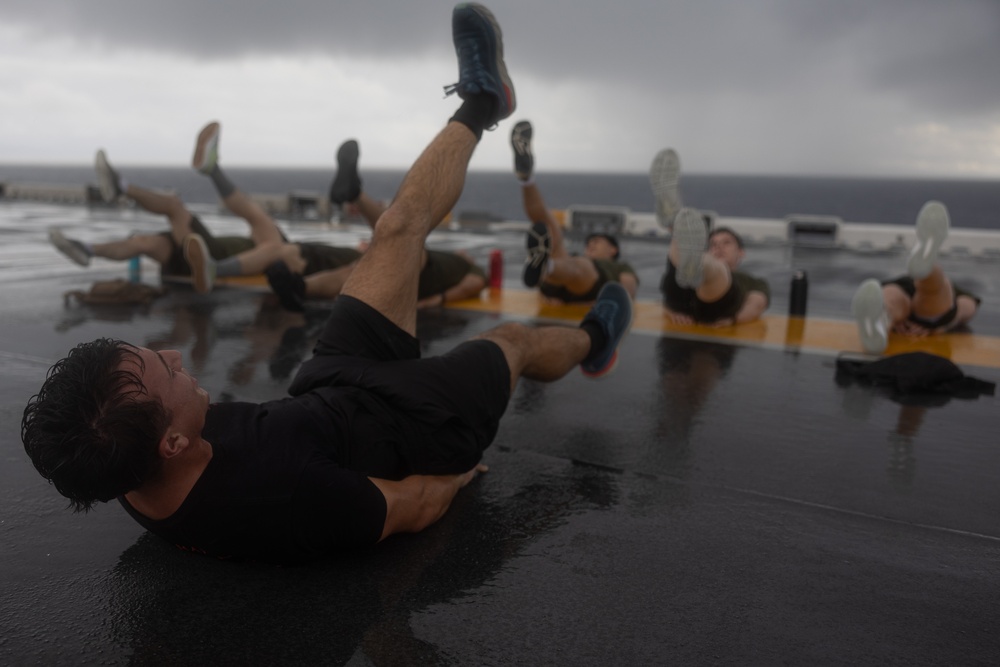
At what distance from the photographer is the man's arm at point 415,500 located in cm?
225

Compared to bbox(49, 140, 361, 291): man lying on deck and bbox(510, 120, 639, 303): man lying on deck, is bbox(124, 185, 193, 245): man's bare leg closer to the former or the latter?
bbox(49, 140, 361, 291): man lying on deck

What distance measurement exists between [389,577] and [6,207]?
1936 centimetres

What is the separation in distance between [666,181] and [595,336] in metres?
3.28

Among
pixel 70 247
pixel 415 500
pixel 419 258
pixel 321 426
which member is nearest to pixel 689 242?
pixel 419 258

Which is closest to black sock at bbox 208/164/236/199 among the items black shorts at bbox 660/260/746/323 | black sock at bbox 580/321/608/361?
black shorts at bbox 660/260/746/323

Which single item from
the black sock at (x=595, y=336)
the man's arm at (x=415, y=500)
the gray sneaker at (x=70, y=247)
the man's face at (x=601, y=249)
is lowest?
the man's arm at (x=415, y=500)

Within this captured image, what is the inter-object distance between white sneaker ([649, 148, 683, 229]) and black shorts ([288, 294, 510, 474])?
4103mm

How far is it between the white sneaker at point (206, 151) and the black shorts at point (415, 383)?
4629mm

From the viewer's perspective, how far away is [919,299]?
18.8 ft

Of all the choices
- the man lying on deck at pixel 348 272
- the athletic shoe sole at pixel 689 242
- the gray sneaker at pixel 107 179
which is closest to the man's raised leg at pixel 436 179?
the man lying on deck at pixel 348 272

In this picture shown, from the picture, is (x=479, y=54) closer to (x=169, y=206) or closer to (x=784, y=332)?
(x=784, y=332)

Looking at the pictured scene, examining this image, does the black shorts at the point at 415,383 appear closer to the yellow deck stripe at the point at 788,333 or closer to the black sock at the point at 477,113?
the black sock at the point at 477,113

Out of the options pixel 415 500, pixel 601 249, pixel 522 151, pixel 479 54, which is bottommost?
pixel 415 500

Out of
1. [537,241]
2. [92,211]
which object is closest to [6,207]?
[92,211]
